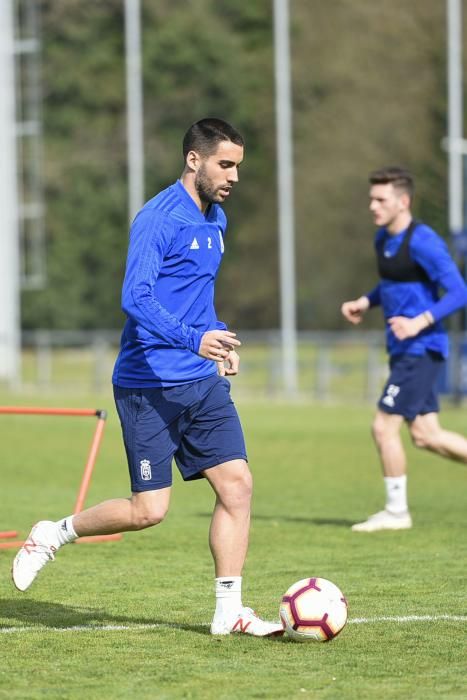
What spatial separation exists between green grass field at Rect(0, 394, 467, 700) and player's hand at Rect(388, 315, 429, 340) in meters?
1.44

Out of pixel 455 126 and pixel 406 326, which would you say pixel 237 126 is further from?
pixel 406 326

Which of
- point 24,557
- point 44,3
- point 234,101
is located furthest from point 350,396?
point 44,3

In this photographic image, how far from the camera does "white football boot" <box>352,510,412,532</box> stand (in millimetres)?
11039

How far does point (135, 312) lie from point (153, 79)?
2175 inches

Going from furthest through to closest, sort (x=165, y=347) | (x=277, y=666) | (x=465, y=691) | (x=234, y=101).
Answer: (x=234, y=101) < (x=165, y=347) < (x=277, y=666) < (x=465, y=691)

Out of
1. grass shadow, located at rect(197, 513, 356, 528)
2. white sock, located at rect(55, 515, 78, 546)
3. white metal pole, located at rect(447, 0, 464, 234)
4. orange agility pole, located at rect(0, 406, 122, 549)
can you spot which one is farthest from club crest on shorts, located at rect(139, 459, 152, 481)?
white metal pole, located at rect(447, 0, 464, 234)

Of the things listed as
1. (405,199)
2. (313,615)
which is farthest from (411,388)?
(313,615)

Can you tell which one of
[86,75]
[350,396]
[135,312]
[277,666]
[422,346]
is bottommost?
[350,396]

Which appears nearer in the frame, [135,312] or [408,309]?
[135,312]

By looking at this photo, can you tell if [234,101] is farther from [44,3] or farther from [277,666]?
[277,666]

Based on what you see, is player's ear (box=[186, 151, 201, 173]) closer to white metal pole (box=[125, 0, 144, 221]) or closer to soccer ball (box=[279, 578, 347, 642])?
soccer ball (box=[279, 578, 347, 642])

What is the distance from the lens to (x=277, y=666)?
245 inches

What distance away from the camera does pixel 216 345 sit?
6.52m

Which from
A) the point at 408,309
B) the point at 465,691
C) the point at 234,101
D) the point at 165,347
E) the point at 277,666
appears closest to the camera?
the point at 465,691
